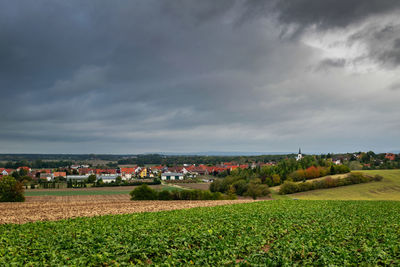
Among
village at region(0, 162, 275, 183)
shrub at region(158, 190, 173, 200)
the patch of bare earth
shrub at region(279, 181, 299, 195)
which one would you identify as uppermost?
the patch of bare earth

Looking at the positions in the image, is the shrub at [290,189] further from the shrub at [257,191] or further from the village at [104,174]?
the village at [104,174]

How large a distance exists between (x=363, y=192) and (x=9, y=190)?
84.3 m

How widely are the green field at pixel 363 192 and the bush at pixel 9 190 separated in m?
66.2

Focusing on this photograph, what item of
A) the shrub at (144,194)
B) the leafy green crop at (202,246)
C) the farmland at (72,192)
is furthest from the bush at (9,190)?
the leafy green crop at (202,246)

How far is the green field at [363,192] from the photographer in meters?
65.8

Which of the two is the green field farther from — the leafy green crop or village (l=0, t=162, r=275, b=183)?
village (l=0, t=162, r=275, b=183)

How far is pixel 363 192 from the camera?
228 ft

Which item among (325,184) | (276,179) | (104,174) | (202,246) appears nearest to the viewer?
(202,246)

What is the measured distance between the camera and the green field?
65.8 meters

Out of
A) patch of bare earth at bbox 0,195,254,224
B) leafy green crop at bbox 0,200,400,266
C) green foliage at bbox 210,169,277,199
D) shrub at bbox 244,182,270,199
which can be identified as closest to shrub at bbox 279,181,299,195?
green foliage at bbox 210,169,277,199

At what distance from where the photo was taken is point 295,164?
118m

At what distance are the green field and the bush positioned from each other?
6620cm

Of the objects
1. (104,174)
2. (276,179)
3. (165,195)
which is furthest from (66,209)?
(104,174)

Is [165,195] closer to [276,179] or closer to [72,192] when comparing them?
[72,192]
